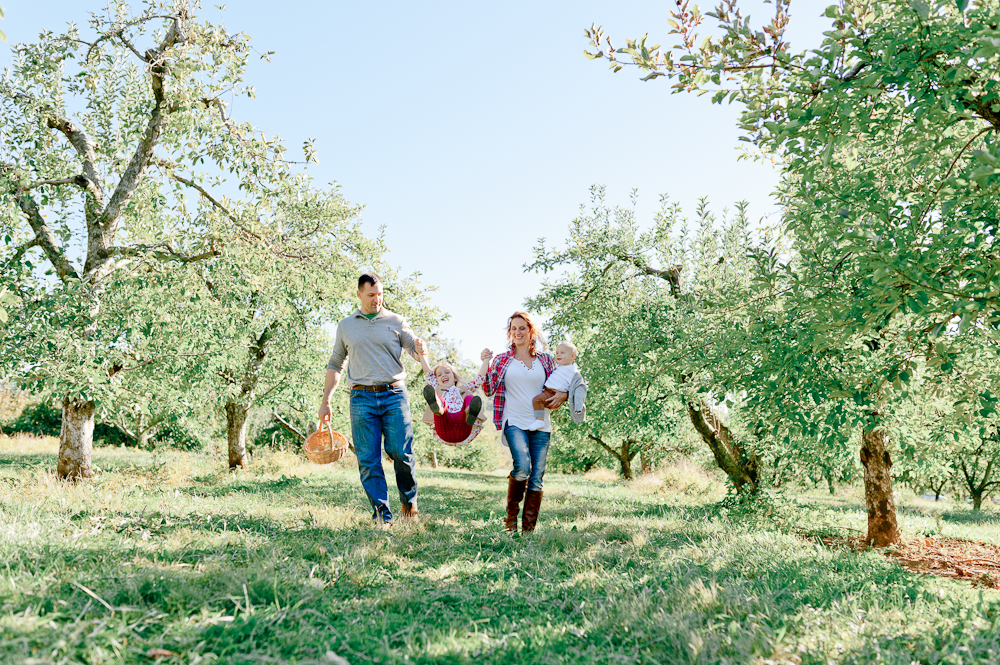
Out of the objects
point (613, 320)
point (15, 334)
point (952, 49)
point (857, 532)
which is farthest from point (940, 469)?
point (15, 334)

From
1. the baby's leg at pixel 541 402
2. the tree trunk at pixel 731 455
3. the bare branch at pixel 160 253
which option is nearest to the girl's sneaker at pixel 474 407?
the baby's leg at pixel 541 402

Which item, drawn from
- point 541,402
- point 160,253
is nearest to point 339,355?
point 541,402

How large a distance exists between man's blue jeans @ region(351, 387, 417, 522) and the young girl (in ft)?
1.31

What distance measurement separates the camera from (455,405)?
627cm

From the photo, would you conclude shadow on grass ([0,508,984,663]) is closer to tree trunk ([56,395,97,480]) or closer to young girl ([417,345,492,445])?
young girl ([417,345,492,445])

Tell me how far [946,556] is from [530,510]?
5.68m

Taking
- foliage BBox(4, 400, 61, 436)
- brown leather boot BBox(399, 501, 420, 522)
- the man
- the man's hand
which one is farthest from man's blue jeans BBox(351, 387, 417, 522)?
foliage BBox(4, 400, 61, 436)

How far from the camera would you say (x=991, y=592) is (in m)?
4.37

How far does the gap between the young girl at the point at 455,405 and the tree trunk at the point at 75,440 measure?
734cm

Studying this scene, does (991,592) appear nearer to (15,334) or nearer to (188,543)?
(188,543)

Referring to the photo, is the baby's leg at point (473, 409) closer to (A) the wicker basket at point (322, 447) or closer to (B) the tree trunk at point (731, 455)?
(A) the wicker basket at point (322, 447)

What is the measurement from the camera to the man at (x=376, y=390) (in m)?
5.54

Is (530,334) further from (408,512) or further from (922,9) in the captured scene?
(922,9)

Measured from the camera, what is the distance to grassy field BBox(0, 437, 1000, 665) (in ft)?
7.87
